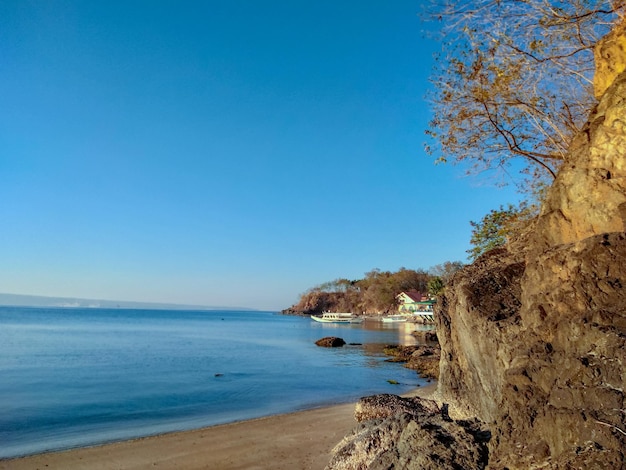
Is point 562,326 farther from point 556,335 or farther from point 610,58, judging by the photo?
point 610,58

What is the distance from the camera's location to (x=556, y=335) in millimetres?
4910

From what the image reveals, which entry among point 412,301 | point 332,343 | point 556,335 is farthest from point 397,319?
point 556,335

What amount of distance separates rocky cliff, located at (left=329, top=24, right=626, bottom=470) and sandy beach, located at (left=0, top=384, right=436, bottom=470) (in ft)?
12.3

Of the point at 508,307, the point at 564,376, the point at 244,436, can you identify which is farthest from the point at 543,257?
the point at 244,436

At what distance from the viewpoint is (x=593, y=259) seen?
16.8 feet

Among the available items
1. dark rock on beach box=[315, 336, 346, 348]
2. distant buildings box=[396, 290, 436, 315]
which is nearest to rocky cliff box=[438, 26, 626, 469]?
dark rock on beach box=[315, 336, 346, 348]

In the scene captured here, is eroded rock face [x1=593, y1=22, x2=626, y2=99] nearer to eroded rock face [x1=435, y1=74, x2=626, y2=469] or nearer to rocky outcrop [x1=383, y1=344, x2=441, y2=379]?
eroded rock face [x1=435, y1=74, x2=626, y2=469]

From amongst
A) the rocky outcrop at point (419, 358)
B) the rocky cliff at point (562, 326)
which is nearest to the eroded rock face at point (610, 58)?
the rocky cliff at point (562, 326)

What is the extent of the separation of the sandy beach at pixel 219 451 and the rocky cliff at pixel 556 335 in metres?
3.76

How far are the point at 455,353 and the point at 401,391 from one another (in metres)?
13.3

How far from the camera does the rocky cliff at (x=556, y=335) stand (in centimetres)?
386

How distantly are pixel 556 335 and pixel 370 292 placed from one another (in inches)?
5912

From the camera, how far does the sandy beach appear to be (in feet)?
35.1

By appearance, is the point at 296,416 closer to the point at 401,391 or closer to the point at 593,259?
the point at 401,391
